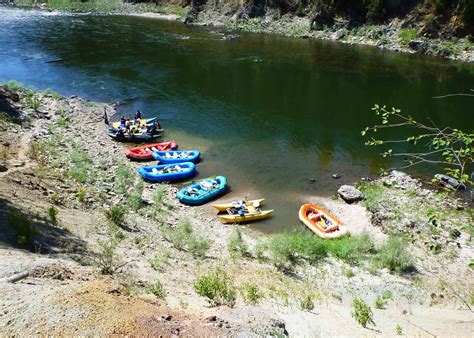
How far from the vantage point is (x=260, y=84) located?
41344mm

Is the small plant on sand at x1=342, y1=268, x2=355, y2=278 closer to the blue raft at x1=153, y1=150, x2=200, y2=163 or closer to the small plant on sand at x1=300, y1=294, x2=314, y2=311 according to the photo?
the small plant on sand at x1=300, y1=294, x2=314, y2=311

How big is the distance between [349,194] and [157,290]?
14101 millimetres

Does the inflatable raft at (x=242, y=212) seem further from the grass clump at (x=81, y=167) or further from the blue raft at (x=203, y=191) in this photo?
the grass clump at (x=81, y=167)

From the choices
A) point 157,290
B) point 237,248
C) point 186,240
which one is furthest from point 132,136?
point 157,290

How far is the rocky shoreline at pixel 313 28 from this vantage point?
5128cm

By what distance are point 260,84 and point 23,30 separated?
4079 cm

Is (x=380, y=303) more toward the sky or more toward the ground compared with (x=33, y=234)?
more toward the ground

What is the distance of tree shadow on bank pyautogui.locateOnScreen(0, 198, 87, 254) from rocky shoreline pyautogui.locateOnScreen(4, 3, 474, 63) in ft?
160

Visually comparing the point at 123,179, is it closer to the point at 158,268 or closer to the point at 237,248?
the point at 237,248

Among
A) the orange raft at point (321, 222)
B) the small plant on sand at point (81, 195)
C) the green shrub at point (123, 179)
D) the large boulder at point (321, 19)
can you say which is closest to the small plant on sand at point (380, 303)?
the orange raft at point (321, 222)

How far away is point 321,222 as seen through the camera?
2017cm

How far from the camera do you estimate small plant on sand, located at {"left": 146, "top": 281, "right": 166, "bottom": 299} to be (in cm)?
1016

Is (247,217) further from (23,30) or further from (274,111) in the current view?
(23,30)

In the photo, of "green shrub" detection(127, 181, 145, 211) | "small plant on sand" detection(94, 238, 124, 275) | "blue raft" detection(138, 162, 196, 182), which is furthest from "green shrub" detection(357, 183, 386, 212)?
"small plant on sand" detection(94, 238, 124, 275)
